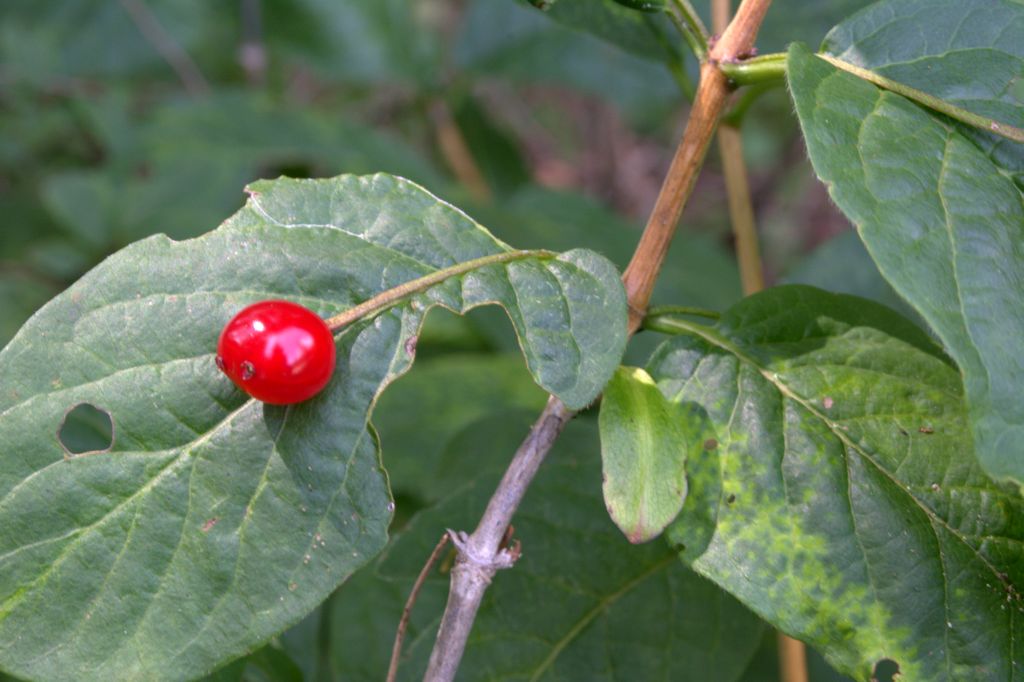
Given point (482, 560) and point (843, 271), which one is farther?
point (843, 271)

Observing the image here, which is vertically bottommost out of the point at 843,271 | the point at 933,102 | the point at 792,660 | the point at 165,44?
the point at 792,660

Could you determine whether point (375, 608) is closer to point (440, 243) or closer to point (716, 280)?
point (440, 243)

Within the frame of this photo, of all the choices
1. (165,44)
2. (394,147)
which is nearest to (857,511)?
(394,147)

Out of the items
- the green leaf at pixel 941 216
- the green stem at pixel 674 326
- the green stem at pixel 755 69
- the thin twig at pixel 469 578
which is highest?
the green stem at pixel 755 69

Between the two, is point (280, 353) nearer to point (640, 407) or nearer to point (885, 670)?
point (640, 407)

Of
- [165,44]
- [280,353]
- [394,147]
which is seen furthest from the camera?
[165,44]

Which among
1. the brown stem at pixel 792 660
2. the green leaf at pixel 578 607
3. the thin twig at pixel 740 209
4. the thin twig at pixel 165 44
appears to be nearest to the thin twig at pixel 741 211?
the thin twig at pixel 740 209

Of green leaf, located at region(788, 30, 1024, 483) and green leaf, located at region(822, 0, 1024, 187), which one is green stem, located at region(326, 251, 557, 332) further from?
green leaf, located at region(822, 0, 1024, 187)

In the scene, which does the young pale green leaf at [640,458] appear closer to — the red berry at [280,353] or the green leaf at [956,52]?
the red berry at [280,353]
